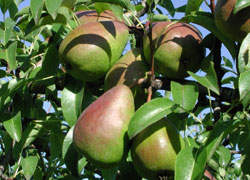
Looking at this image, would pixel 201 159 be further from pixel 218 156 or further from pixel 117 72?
pixel 218 156

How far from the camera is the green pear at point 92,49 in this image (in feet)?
4.43

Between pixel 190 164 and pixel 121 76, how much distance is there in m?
0.44

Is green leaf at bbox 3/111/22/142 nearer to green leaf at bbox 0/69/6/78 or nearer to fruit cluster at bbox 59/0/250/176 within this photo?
green leaf at bbox 0/69/6/78

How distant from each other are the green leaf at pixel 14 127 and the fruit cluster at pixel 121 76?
0.34 meters

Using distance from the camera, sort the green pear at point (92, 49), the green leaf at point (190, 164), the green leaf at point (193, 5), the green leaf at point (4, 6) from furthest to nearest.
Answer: the green leaf at point (4, 6) < the green leaf at point (193, 5) < the green pear at point (92, 49) < the green leaf at point (190, 164)

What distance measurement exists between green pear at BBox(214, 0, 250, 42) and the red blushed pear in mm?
391

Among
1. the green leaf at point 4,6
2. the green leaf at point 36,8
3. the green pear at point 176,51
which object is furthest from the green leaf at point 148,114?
the green leaf at point 4,6

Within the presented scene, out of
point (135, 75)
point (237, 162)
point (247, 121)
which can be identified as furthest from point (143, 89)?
point (237, 162)

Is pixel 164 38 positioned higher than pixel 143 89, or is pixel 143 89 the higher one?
pixel 164 38

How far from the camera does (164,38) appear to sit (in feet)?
4.46

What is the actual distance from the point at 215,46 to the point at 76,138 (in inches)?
22.3

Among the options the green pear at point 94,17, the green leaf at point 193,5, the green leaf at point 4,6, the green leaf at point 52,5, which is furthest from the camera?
the green leaf at point 4,6

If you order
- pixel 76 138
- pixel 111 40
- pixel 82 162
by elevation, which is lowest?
pixel 82 162

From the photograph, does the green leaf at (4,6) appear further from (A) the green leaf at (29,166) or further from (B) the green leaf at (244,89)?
(B) the green leaf at (244,89)
